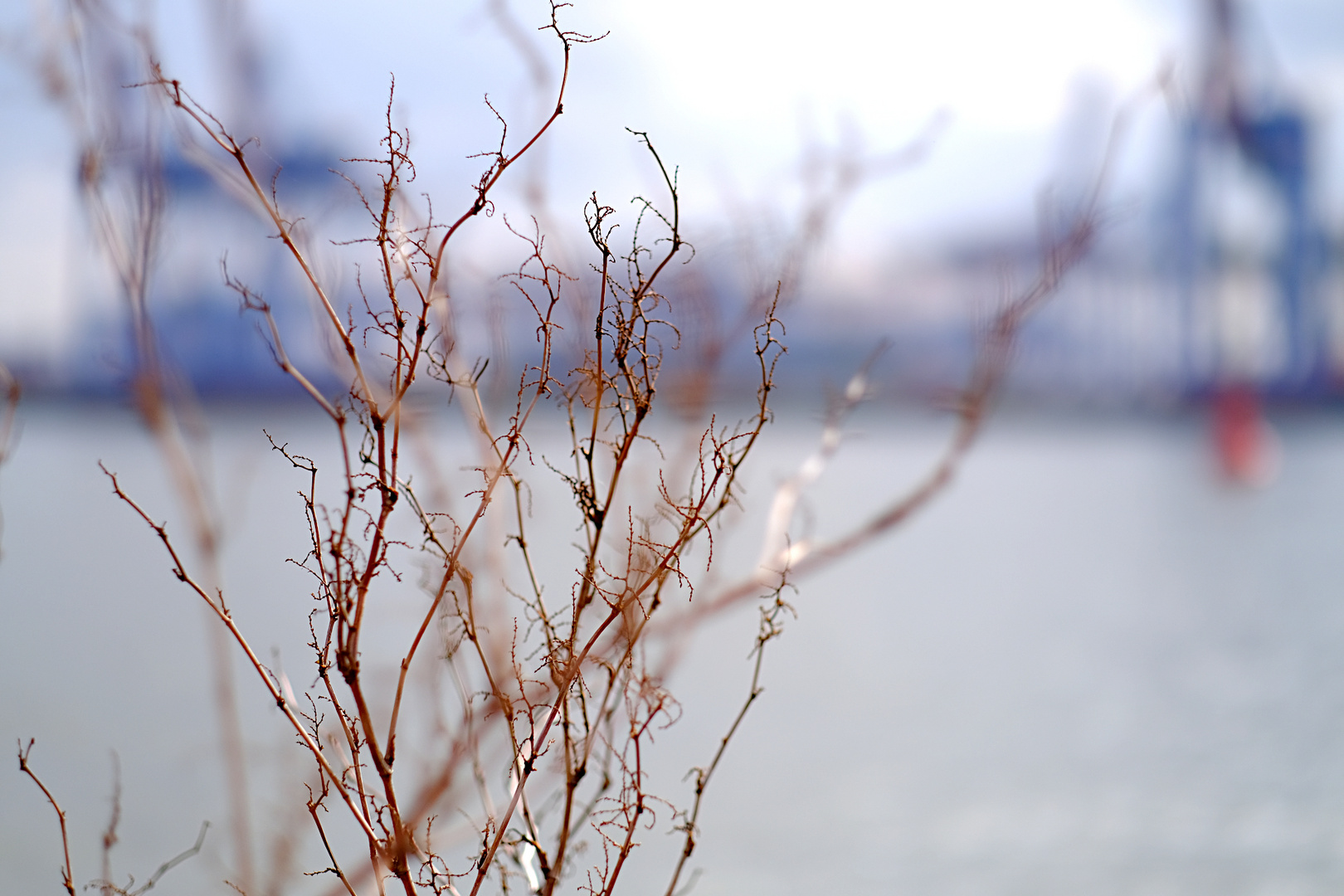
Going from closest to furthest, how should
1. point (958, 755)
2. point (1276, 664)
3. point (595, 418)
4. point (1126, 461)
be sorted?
point (595, 418)
point (958, 755)
point (1276, 664)
point (1126, 461)

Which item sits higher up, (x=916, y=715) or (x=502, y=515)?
(x=916, y=715)

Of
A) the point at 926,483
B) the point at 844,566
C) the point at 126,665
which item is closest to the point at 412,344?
the point at 926,483

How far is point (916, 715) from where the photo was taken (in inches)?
240

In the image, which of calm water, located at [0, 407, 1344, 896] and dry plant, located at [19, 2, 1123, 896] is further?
calm water, located at [0, 407, 1344, 896]

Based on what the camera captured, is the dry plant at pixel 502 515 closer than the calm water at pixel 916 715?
Yes

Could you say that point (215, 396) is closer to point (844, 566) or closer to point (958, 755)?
point (844, 566)

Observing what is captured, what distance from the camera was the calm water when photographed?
4484 mm

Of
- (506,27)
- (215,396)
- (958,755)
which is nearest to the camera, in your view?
(506,27)

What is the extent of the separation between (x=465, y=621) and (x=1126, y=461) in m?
22.0

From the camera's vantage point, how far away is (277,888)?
43.6 inches

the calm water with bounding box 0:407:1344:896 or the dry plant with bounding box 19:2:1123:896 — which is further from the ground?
the calm water with bounding box 0:407:1344:896

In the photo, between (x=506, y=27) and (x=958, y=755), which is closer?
(x=506, y=27)

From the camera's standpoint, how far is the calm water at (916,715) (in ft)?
14.7

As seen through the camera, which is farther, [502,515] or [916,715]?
[916,715]
